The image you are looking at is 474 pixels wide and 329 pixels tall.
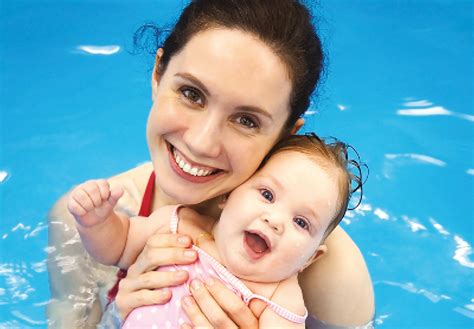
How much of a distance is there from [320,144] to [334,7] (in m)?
3.31

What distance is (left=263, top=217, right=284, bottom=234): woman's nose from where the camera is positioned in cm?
186

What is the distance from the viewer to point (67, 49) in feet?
15.0

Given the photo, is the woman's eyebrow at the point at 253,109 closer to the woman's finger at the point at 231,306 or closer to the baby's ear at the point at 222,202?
the baby's ear at the point at 222,202

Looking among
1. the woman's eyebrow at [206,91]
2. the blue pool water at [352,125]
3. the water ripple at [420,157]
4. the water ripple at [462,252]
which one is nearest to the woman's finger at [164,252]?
the woman's eyebrow at [206,91]

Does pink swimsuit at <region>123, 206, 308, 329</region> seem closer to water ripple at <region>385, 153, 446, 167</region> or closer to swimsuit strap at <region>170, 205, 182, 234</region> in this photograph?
swimsuit strap at <region>170, 205, 182, 234</region>

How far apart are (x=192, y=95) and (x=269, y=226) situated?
416 millimetres

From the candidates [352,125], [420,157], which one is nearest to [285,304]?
[420,157]

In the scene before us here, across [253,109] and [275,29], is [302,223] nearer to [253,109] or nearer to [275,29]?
[253,109]

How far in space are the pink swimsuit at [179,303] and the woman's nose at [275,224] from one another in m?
0.19

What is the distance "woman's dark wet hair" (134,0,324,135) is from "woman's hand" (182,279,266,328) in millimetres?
507

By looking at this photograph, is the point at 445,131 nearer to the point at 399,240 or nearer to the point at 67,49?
the point at 399,240

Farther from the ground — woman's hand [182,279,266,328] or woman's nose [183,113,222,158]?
woman's nose [183,113,222,158]

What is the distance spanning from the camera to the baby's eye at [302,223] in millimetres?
1925

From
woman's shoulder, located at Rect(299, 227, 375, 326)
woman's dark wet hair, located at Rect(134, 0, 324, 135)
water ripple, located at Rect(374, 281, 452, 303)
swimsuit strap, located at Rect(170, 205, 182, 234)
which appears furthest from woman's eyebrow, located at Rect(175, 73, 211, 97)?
water ripple, located at Rect(374, 281, 452, 303)
